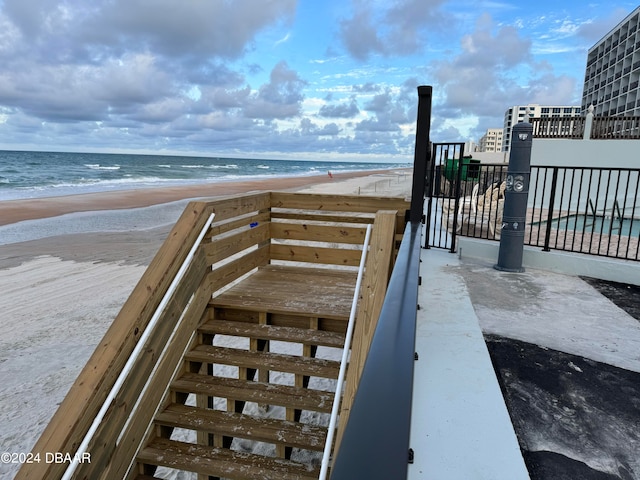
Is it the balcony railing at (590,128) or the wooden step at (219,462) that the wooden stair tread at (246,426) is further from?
the balcony railing at (590,128)

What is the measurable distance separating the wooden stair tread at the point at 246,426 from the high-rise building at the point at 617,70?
6267cm

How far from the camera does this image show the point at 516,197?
607 cm

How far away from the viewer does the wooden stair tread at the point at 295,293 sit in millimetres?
4023

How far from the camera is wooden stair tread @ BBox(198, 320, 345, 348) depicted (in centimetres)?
376

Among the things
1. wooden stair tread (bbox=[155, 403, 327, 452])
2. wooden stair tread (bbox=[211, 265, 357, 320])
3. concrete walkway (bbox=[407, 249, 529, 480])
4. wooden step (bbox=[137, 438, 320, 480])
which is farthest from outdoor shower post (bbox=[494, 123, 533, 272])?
wooden step (bbox=[137, 438, 320, 480])

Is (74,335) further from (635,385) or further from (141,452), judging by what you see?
(635,385)

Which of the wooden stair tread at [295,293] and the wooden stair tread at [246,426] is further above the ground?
the wooden stair tread at [295,293]

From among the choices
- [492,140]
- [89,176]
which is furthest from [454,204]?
[492,140]

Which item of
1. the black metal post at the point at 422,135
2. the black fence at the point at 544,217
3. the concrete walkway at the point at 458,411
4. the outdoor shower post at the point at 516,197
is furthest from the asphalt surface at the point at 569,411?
the black fence at the point at 544,217

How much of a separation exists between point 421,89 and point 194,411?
3790 millimetres

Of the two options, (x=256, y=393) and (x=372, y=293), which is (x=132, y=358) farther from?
(x=372, y=293)

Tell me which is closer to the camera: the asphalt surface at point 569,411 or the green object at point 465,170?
the asphalt surface at point 569,411

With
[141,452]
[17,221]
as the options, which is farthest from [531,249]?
[17,221]

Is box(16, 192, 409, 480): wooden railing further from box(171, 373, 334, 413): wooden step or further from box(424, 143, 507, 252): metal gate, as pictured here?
box(424, 143, 507, 252): metal gate
